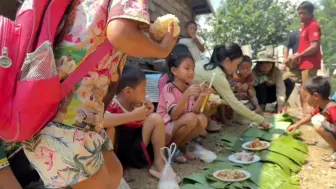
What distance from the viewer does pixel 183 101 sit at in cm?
319

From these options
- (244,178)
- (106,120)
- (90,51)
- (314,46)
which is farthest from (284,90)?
(90,51)

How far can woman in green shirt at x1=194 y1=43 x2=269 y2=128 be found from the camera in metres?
4.03

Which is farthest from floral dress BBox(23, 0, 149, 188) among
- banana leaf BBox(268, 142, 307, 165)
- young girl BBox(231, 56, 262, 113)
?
young girl BBox(231, 56, 262, 113)

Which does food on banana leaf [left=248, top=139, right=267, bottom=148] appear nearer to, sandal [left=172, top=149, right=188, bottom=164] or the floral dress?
sandal [left=172, top=149, right=188, bottom=164]

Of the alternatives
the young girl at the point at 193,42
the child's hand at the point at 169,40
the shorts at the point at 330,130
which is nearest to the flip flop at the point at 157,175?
the child's hand at the point at 169,40

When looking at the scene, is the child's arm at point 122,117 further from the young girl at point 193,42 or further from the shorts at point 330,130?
the young girl at point 193,42

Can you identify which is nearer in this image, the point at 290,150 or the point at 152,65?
the point at 290,150

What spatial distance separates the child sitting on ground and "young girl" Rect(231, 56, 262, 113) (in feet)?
4.29

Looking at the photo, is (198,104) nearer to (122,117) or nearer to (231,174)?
(231,174)

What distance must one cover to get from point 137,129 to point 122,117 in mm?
517

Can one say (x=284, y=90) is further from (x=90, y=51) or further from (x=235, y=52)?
(x=90, y=51)

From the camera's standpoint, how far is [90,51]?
1142 millimetres

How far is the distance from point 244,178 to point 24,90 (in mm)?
2025

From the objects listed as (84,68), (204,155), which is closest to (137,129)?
(204,155)
